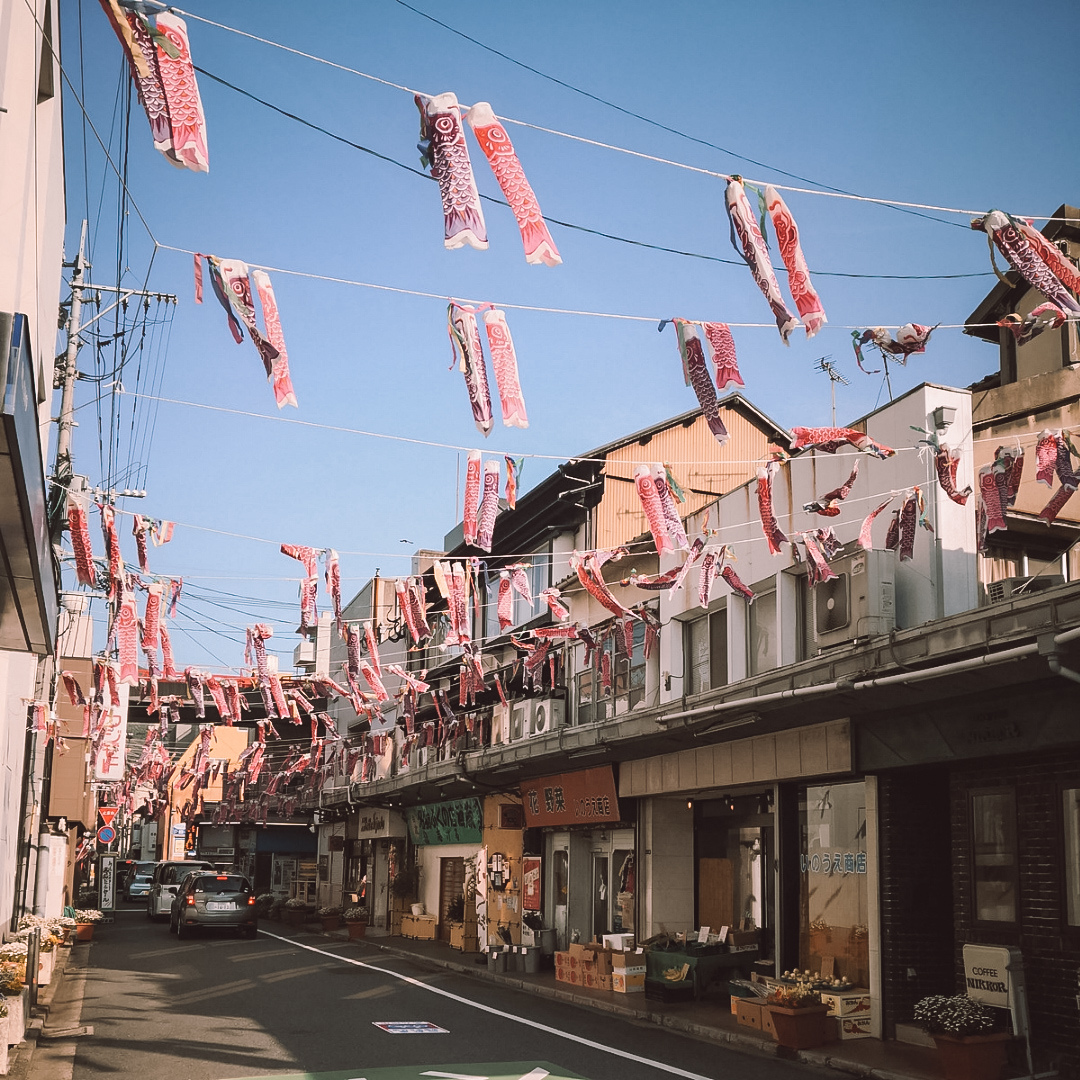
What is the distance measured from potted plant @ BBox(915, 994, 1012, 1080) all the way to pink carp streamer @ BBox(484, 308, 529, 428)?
7.88m

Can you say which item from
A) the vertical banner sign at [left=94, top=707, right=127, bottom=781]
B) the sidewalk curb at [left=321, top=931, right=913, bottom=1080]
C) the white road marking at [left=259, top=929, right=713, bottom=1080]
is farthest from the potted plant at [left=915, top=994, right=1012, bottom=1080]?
the vertical banner sign at [left=94, top=707, right=127, bottom=781]

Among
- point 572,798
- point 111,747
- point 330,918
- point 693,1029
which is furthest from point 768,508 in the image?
point 330,918

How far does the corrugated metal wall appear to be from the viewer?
3084 centimetres

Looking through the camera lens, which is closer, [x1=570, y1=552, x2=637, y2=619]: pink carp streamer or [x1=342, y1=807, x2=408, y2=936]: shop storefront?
[x1=570, y1=552, x2=637, y2=619]: pink carp streamer

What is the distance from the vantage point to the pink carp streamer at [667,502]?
52.4 ft

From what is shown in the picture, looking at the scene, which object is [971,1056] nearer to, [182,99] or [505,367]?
[505,367]

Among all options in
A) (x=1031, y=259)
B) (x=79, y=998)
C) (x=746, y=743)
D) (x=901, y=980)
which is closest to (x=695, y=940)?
(x=746, y=743)

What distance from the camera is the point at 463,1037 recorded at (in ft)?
48.4

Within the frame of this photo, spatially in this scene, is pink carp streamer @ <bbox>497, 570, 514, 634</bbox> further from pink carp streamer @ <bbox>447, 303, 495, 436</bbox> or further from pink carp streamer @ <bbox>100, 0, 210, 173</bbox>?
pink carp streamer @ <bbox>100, 0, 210, 173</bbox>

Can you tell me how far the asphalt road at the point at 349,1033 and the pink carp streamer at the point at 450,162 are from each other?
28.3 feet

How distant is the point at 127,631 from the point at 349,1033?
900 cm

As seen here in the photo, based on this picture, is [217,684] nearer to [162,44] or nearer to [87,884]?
[162,44]

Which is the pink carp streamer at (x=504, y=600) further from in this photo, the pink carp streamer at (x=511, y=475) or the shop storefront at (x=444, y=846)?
the shop storefront at (x=444, y=846)

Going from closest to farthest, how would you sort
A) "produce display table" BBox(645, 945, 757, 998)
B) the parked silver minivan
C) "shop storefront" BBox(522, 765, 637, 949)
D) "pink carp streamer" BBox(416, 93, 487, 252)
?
"pink carp streamer" BBox(416, 93, 487, 252) < "produce display table" BBox(645, 945, 757, 998) < "shop storefront" BBox(522, 765, 637, 949) < the parked silver minivan
